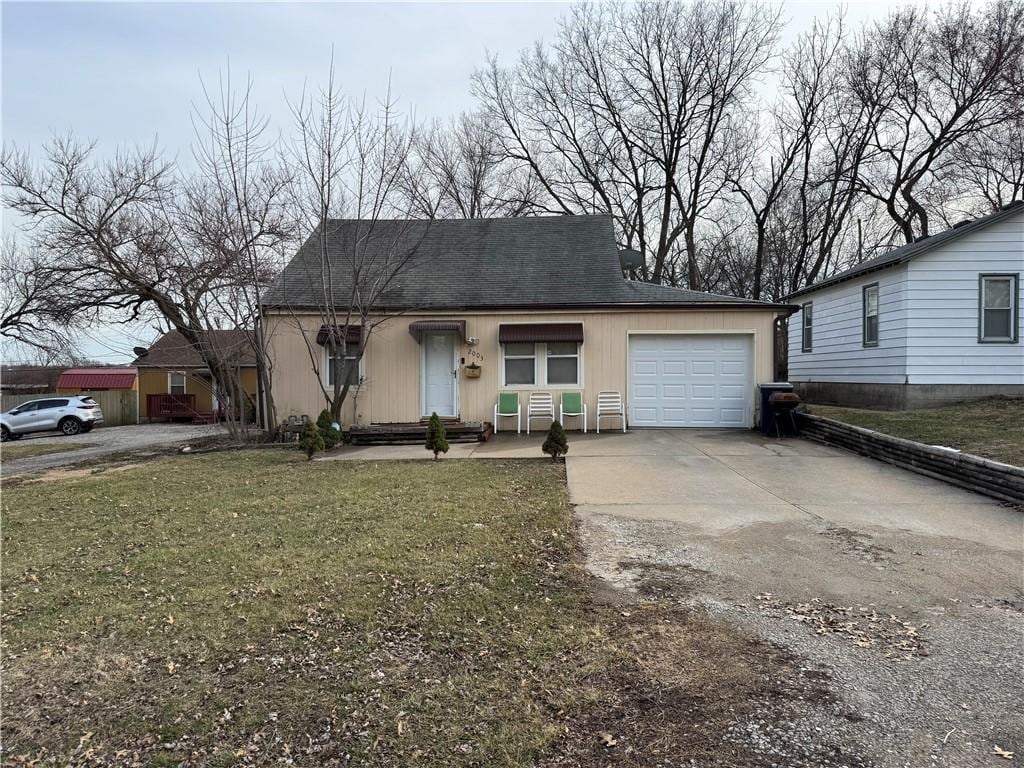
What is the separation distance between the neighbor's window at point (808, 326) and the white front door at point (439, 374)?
11.1 metres

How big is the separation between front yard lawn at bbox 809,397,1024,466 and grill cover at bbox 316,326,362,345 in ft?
32.9

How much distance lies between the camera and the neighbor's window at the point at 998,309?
12.5 m

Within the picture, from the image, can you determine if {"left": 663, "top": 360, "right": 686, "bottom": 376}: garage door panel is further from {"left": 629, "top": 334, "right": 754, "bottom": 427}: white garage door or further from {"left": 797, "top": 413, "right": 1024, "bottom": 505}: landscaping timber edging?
{"left": 797, "top": 413, "right": 1024, "bottom": 505}: landscaping timber edging

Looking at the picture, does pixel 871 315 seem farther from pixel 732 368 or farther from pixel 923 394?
pixel 732 368

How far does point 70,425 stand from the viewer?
2188 cm

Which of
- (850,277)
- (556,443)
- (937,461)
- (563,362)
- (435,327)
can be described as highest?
(850,277)

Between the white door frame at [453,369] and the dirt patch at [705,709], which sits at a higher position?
the white door frame at [453,369]

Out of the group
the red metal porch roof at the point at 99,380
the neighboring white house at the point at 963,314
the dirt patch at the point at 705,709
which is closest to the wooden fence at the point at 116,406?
the red metal porch roof at the point at 99,380

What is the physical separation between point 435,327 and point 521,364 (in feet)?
6.73

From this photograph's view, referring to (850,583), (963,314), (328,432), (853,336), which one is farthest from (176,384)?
(850,583)

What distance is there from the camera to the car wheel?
21.8m

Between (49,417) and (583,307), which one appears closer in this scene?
(583,307)

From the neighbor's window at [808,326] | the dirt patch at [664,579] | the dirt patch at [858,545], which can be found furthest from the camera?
the neighbor's window at [808,326]

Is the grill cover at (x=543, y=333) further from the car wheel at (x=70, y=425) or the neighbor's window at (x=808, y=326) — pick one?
the car wheel at (x=70, y=425)
